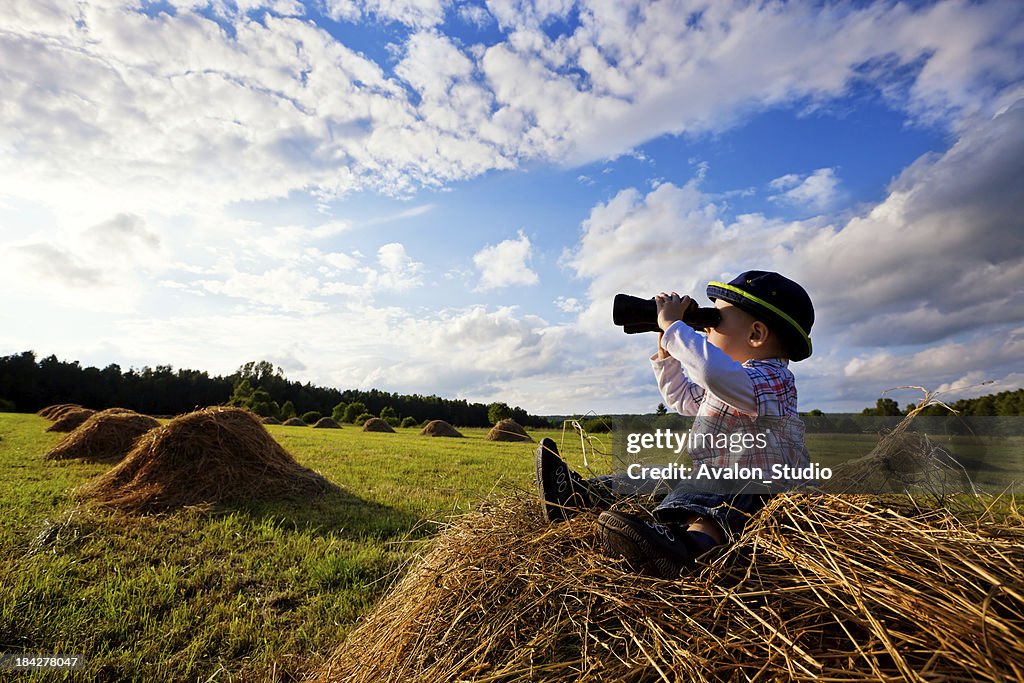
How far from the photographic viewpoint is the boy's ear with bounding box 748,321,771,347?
8.84 ft

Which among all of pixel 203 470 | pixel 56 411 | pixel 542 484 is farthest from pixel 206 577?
pixel 56 411

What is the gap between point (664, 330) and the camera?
8.73ft

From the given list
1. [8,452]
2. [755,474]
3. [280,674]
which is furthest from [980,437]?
[8,452]

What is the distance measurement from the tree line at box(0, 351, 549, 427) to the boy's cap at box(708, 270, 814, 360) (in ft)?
171

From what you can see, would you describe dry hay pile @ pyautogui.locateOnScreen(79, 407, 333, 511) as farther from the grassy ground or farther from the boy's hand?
the boy's hand

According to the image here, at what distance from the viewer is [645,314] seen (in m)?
2.81

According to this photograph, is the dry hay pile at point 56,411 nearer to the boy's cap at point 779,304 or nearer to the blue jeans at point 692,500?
the blue jeans at point 692,500

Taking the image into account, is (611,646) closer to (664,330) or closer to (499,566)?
(499,566)

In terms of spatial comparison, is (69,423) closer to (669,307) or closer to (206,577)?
(206,577)

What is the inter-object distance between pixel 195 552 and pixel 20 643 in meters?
1.99

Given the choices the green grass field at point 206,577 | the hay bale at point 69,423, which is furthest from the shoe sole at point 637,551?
the hay bale at point 69,423

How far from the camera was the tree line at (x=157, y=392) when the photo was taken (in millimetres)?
62169

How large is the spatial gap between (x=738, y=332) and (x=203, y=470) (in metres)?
8.48

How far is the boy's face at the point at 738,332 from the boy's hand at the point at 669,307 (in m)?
0.20
